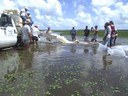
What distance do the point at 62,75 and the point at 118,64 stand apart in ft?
12.6

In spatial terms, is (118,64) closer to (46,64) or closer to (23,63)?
(46,64)

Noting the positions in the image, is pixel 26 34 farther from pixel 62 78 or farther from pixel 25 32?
pixel 62 78

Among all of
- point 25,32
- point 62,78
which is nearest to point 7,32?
point 25,32

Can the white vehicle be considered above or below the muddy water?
above

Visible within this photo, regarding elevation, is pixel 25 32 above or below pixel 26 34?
above

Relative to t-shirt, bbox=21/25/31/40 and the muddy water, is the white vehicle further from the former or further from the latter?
the muddy water

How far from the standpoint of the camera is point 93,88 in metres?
8.41

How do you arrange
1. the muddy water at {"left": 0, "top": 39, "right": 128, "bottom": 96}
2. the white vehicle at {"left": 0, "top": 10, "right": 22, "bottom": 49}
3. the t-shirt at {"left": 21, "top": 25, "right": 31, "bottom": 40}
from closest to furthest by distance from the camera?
1. the muddy water at {"left": 0, "top": 39, "right": 128, "bottom": 96}
2. the white vehicle at {"left": 0, "top": 10, "right": 22, "bottom": 49}
3. the t-shirt at {"left": 21, "top": 25, "right": 31, "bottom": 40}

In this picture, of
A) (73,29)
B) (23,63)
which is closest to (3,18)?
(23,63)

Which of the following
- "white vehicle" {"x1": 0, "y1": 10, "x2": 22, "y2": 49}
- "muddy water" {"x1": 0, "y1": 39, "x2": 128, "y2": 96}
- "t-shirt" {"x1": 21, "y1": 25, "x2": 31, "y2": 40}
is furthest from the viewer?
"t-shirt" {"x1": 21, "y1": 25, "x2": 31, "y2": 40}

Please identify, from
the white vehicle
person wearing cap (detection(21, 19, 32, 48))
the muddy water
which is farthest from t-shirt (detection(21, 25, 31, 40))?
the muddy water

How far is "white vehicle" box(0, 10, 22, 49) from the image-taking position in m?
16.8

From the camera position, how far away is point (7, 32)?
17375mm

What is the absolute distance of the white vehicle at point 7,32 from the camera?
16.8 metres
